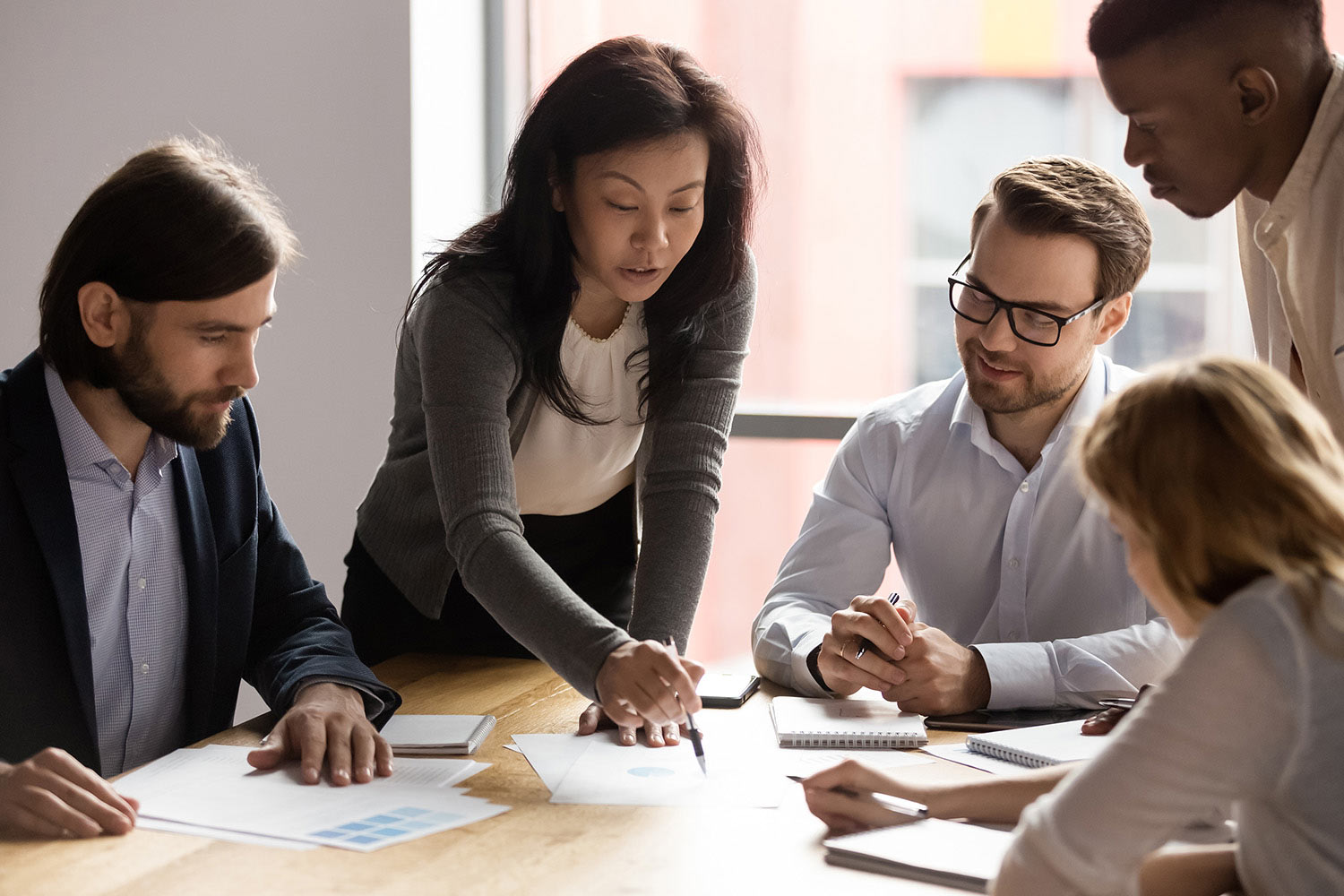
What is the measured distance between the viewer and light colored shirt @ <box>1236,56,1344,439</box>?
155 cm

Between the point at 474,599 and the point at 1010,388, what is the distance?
2.95 ft

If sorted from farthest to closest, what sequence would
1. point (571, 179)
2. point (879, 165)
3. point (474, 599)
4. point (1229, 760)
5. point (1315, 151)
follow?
1. point (879, 165)
2. point (474, 599)
3. point (571, 179)
4. point (1315, 151)
5. point (1229, 760)

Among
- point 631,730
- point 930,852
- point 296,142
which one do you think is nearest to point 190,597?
point 631,730

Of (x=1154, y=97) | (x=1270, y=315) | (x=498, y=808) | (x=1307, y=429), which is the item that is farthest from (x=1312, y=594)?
(x=1270, y=315)

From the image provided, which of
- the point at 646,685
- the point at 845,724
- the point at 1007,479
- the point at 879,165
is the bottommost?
the point at 845,724

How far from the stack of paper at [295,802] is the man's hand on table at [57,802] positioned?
1.6 inches

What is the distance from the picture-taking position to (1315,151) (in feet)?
5.11

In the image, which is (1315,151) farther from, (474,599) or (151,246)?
(151,246)

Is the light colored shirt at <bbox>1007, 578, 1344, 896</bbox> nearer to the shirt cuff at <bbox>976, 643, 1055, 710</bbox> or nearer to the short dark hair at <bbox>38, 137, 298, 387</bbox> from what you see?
the shirt cuff at <bbox>976, 643, 1055, 710</bbox>

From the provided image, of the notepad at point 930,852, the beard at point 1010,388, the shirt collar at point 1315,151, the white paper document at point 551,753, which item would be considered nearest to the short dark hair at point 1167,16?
the shirt collar at point 1315,151

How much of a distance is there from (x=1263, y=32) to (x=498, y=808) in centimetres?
127

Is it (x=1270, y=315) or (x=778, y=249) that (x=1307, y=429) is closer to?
(x=1270, y=315)

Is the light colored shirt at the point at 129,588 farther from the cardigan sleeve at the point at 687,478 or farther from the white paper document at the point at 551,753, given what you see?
the cardigan sleeve at the point at 687,478

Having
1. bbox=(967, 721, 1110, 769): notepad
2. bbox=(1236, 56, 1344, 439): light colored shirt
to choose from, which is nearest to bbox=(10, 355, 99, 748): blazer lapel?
bbox=(967, 721, 1110, 769): notepad
